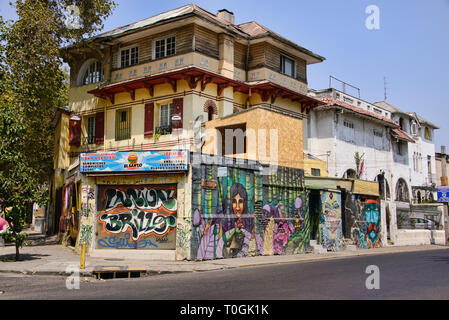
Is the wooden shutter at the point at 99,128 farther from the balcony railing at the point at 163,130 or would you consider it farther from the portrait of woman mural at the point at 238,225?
the portrait of woman mural at the point at 238,225

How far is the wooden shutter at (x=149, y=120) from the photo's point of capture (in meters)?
24.2

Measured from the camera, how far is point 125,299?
8625 millimetres

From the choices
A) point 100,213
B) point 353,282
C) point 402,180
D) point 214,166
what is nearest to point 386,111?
point 402,180

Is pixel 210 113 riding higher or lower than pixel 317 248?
higher

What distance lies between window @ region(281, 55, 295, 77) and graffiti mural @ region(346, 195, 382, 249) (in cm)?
830

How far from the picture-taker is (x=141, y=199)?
58.1 ft

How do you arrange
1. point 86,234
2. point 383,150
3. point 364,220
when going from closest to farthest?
1. point 86,234
2. point 364,220
3. point 383,150

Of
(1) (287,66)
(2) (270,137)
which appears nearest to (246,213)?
Answer: (2) (270,137)

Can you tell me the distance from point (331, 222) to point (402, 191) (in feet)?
64.9

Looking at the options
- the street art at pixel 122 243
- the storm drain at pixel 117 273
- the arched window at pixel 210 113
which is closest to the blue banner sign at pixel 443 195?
the arched window at pixel 210 113

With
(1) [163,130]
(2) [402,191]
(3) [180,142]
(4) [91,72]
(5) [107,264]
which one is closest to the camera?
(5) [107,264]

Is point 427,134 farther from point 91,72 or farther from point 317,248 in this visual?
point 91,72

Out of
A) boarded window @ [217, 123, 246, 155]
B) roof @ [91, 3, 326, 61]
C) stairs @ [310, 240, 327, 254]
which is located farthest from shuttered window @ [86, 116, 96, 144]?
stairs @ [310, 240, 327, 254]
